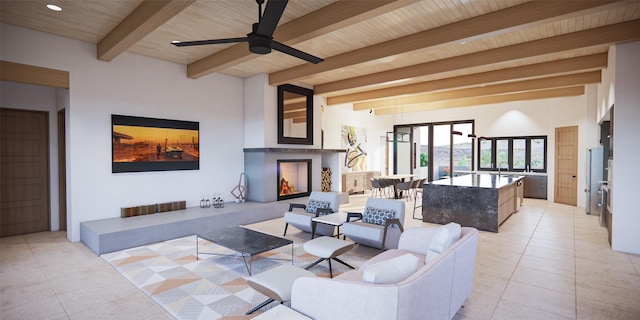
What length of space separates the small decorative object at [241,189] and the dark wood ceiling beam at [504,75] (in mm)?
4103

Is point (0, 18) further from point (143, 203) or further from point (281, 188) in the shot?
point (281, 188)

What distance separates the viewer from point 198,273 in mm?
3895

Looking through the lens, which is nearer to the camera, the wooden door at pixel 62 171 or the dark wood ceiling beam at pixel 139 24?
the dark wood ceiling beam at pixel 139 24

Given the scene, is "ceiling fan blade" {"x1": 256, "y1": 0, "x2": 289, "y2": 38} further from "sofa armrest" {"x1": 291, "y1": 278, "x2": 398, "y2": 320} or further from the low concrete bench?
the low concrete bench

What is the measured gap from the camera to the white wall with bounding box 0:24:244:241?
5043 millimetres

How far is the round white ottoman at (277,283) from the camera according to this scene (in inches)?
102

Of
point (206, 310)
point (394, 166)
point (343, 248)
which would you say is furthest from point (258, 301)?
point (394, 166)

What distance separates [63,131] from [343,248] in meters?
5.69

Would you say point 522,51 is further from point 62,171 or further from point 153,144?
point 62,171

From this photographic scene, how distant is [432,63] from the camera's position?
20.4 ft

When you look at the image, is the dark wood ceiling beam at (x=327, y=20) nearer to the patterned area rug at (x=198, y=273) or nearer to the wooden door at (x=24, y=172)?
the patterned area rug at (x=198, y=273)

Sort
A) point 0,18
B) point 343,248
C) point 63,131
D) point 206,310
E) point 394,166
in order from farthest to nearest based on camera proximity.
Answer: point 394,166, point 63,131, point 0,18, point 343,248, point 206,310

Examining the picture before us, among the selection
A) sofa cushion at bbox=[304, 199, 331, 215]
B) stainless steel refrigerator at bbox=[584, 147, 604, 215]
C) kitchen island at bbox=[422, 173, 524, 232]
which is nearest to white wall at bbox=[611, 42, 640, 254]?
kitchen island at bbox=[422, 173, 524, 232]

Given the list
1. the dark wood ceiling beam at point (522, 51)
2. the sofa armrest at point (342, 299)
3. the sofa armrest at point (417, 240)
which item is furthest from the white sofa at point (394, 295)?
the dark wood ceiling beam at point (522, 51)
